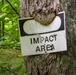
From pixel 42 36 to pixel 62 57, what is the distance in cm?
12

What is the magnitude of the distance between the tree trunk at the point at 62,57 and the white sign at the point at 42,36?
0.02 m

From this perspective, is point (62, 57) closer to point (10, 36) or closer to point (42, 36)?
point (42, 36)

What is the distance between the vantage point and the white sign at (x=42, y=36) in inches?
33.9

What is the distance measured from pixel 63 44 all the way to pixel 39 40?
0.10m

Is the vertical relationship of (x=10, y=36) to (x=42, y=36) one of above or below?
below

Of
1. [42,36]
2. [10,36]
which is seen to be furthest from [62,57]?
[10,36]

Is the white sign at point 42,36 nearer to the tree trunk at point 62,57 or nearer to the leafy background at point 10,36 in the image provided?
the tree trunk at point 62,57

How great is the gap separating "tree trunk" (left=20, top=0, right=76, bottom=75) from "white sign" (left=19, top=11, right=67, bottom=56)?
0.07ft

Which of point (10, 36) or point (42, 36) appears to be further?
point (10, 36)

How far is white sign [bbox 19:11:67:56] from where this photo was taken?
2.83 ft

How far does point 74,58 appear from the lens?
0.87 m

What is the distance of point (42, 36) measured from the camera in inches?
34.9

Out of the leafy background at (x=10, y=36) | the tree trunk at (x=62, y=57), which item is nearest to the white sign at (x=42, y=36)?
the tree trunk at (x=62, y=57)

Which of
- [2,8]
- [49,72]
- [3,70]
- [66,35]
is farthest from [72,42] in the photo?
[2,8]
